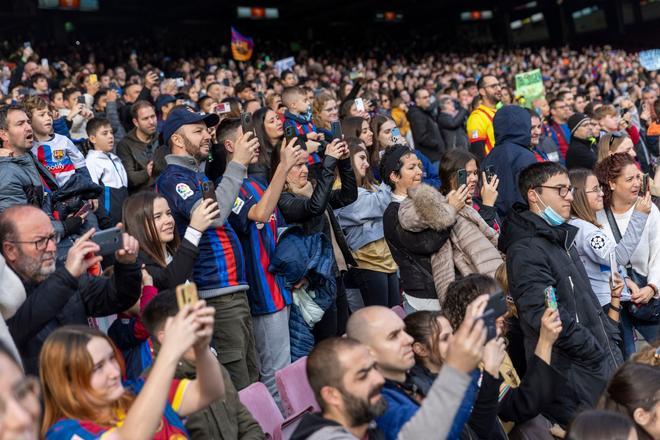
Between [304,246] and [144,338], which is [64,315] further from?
[304,246]

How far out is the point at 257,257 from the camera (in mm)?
4738

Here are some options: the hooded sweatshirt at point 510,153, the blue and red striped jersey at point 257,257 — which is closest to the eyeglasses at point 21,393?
the blue and red striped jersey at point 257,257

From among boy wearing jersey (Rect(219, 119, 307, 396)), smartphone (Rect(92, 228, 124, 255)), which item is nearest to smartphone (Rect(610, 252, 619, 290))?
boy wearing jersey (Rect(219, 119, 307, 396))

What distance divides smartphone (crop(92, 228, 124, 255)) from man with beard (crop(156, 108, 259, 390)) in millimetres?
903

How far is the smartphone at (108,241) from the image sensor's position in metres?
3.25

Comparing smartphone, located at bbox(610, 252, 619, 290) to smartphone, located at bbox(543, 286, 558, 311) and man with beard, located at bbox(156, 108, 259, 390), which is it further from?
man with beard, located at bbox(156, 108, 259, 390)

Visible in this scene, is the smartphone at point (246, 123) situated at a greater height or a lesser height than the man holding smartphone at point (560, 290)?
greater

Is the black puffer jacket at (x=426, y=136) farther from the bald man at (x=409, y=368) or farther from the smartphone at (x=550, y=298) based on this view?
the bald man at (x=409, y=368)

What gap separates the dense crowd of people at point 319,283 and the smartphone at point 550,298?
0.02m

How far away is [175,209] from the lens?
14.7 ft

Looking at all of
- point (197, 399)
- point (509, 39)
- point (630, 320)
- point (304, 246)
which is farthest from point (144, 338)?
Answer: point (509, 39)

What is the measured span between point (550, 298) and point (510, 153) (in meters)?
2.61

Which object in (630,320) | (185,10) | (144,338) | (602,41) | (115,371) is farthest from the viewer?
(602,41)

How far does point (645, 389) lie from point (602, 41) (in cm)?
2963
